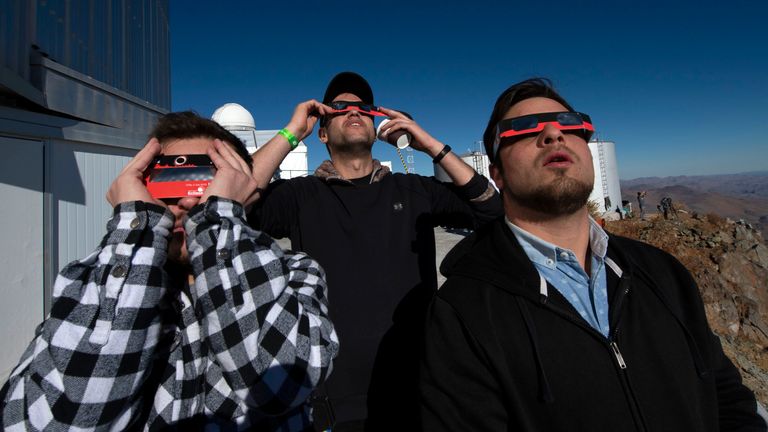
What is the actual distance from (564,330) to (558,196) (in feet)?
2.17

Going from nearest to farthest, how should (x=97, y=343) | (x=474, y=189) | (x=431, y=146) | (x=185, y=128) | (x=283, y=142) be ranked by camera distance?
(x=97, y=343) < (x=185, y=128) < (x=283, y=142) < (x=474, y=189) < (x=431, y=146)

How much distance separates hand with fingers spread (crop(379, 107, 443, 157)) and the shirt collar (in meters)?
0.91

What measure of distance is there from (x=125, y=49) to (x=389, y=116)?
21.3ft

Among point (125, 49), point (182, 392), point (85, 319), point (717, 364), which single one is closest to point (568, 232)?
point (717, 364)

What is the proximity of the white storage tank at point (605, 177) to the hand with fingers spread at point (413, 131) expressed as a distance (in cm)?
2584

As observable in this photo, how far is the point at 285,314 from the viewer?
115 cm

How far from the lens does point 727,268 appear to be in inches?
432

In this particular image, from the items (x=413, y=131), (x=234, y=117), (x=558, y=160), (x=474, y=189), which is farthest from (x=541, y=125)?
(x=234, y=117)

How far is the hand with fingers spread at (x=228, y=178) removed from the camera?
1256mm

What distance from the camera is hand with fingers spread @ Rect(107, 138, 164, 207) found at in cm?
116

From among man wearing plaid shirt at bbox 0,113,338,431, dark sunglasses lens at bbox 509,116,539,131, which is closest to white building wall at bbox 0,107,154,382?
man wearing plaid shirt at bbox 0,113,338,431

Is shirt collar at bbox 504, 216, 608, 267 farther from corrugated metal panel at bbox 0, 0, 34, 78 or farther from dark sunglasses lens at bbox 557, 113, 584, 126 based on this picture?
corrugated metal panel at bbox 0, 0, 34, 78

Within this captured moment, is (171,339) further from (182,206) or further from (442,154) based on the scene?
(442,154)

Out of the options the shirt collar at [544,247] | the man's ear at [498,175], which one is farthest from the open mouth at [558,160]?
the shirt collar at [544,247]
